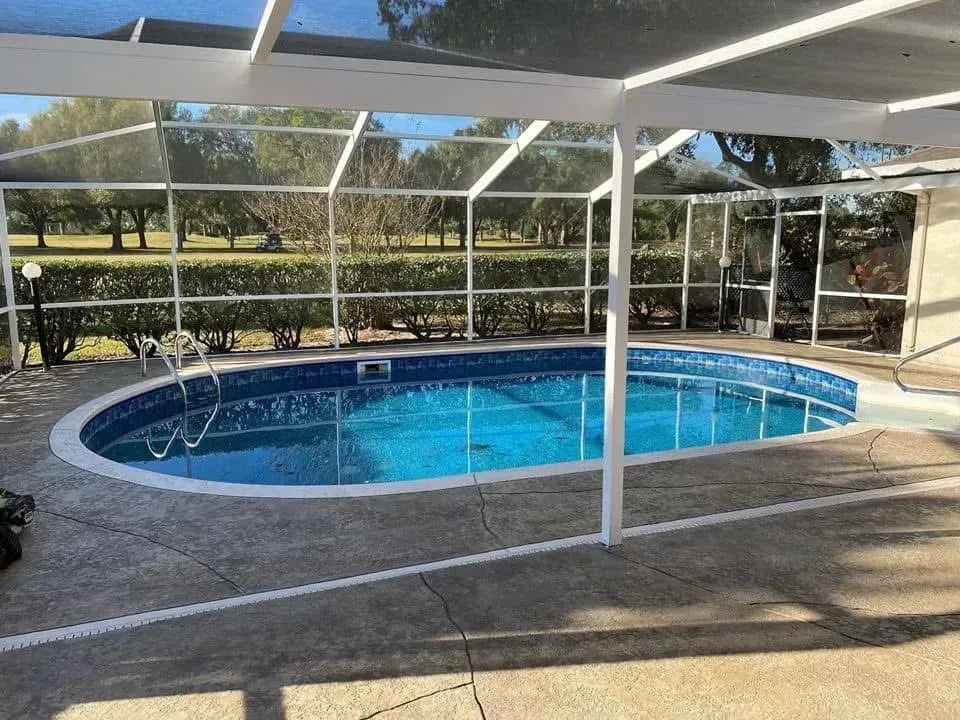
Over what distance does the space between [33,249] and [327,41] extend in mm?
10247

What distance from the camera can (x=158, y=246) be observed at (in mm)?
11641

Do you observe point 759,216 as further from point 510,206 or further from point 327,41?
point 327,41

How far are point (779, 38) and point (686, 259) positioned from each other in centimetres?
1120

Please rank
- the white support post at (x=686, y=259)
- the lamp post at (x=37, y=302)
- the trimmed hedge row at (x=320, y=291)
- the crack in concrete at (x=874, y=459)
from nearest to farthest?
the crack in concrete at (x=874, y=459) < the lamp post at (x=37, y=302) < the trimmed hedge row at (x=320, y=291) < the white support post at (x=686, y=259)

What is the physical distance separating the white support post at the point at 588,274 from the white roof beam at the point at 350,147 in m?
4.91

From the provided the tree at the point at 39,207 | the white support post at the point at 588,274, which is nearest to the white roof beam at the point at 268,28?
the tree at the point at 39,207

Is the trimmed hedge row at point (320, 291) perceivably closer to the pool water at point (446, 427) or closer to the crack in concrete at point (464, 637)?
the pool water at point (446, 427)

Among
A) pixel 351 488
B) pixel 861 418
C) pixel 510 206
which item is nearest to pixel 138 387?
pixel 351 488

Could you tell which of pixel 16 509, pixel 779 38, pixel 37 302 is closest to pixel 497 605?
pixel 779 38

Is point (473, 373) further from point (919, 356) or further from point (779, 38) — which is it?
point (779, 38)

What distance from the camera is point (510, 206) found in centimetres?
1307

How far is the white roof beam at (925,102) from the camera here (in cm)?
411

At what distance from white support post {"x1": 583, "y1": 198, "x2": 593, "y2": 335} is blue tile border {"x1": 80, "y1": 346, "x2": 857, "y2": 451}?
3.95 ft

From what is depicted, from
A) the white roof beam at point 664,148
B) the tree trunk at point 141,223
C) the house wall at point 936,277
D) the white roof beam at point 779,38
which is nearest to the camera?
the white roof beam at point 779,38
